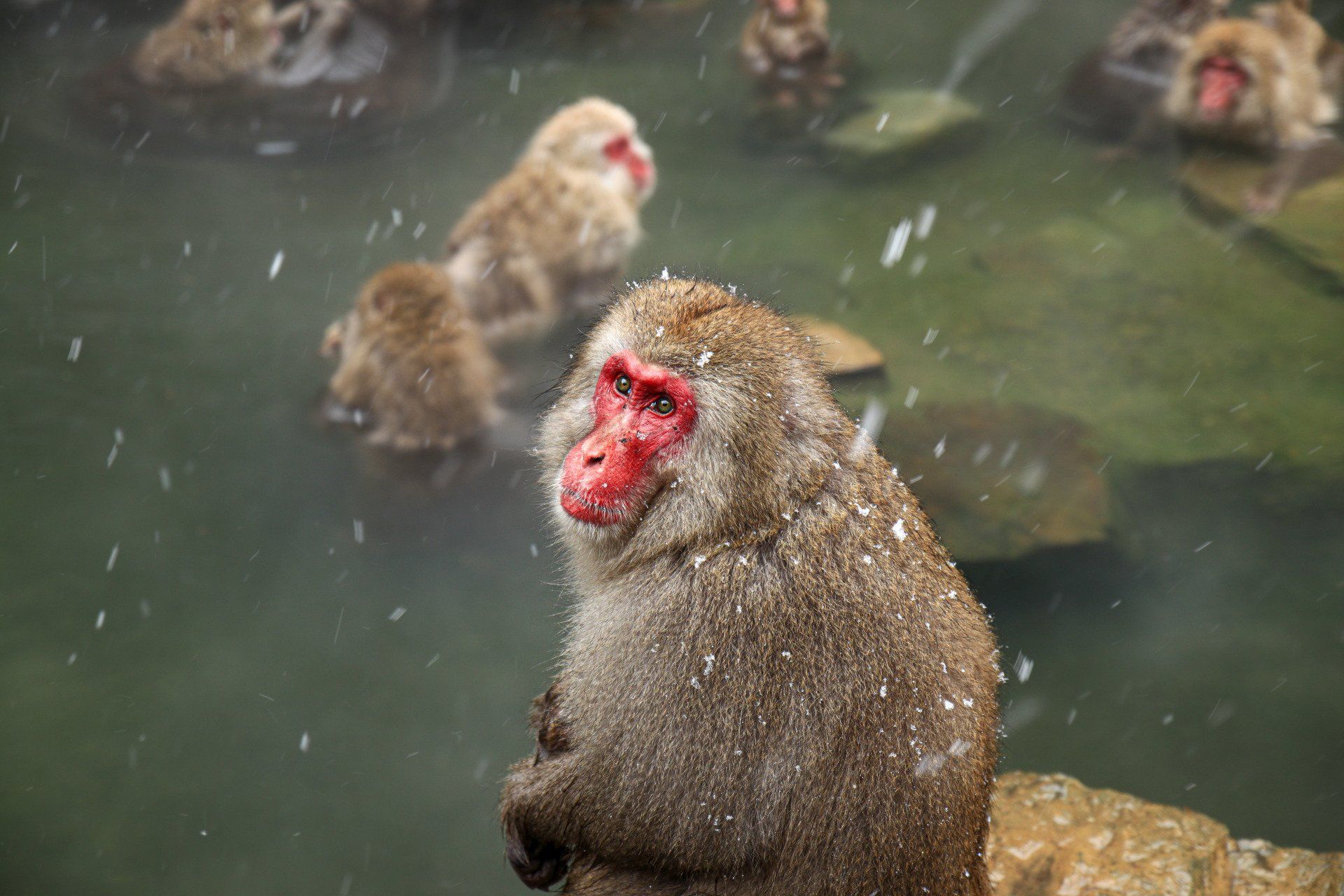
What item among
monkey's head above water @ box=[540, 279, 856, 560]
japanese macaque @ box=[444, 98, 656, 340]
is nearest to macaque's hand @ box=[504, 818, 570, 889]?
monkey's head above water @ box=[540, 279, 856, 560]

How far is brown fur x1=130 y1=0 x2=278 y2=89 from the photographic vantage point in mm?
8008

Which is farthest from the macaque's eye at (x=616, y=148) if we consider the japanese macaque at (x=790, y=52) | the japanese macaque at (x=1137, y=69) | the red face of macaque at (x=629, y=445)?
the red face of macaque at (x=629, y=445)

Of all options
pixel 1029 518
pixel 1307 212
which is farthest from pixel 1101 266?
pixel 1029 518

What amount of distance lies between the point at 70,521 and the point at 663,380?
12.9 ft

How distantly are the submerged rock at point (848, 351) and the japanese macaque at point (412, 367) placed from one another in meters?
1.69

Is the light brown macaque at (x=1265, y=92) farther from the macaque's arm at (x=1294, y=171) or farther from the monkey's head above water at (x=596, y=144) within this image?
the monkey's head above water at (x=596, y=144)

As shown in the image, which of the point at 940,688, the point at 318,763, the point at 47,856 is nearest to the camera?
the point at 940,688

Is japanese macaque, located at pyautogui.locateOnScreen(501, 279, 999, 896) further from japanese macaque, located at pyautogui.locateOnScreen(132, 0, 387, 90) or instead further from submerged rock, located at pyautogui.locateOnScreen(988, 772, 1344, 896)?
japanese macaque, located at pyautogui.locateOnScreen(132, 0, 387, 90)

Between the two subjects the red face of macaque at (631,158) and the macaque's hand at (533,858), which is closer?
the macaque's hand at (533,858)

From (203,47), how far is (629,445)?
727cm

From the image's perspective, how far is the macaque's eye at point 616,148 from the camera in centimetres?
648

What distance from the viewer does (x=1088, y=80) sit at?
902 cm

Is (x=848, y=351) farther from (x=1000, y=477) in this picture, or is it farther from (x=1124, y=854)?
(x=1124, y=854)

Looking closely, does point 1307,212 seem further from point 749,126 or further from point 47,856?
point 47,856
